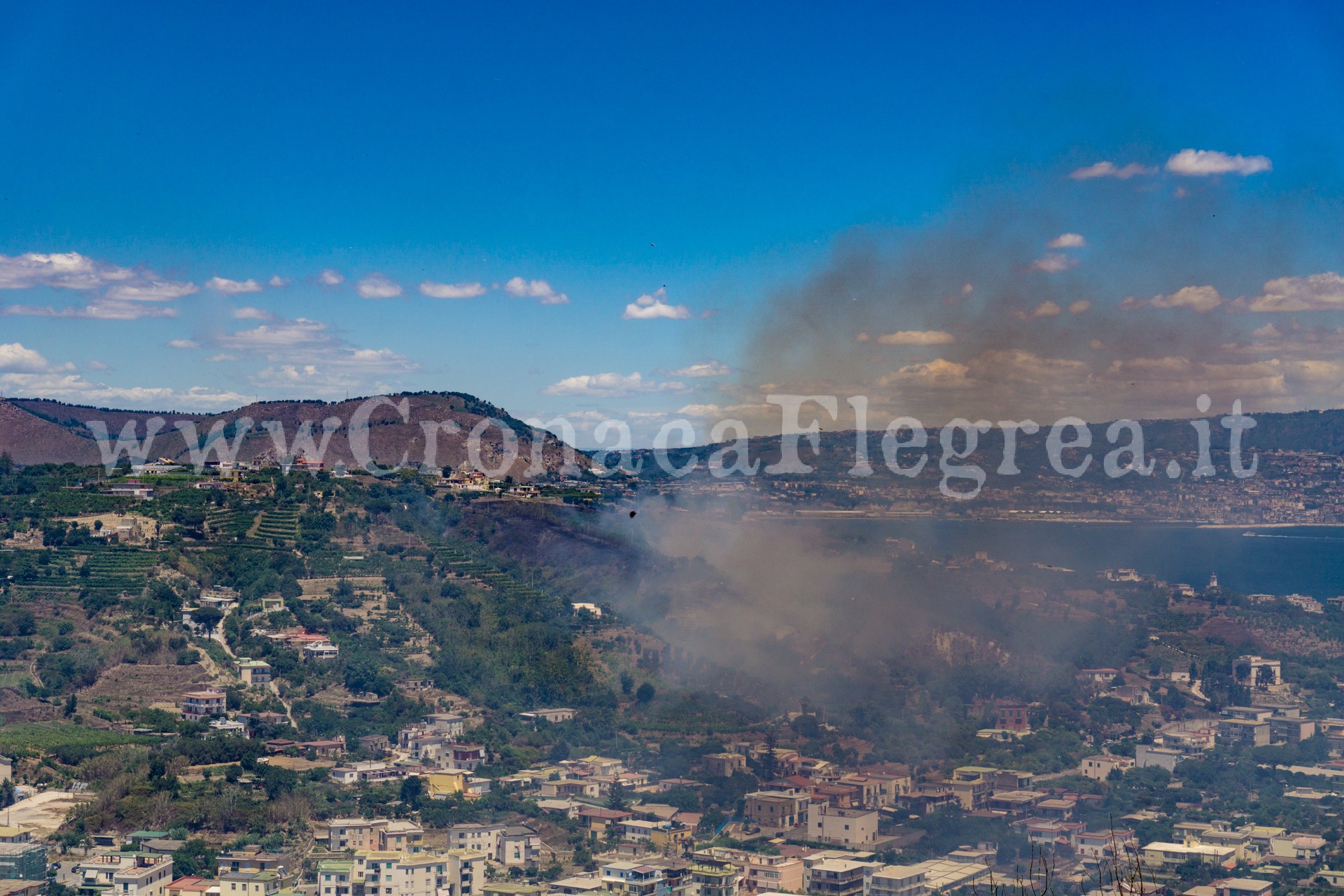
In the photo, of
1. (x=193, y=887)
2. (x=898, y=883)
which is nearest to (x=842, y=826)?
(x=898, y=883)

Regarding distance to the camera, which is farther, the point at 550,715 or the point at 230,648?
the point at 230,648

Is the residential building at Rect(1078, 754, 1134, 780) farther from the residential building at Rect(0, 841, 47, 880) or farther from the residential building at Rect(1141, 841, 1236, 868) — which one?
the residential building at Rect(0, 841, 47, 880)

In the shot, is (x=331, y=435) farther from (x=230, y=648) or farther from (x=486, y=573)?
(x=230, y=648)

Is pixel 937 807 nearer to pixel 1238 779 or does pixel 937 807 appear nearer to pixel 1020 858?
pixel 1020 858

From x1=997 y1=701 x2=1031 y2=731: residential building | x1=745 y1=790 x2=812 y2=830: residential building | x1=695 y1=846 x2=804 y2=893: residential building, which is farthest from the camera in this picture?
x1=997 y1=701 x2=1031 y2=731: residential building

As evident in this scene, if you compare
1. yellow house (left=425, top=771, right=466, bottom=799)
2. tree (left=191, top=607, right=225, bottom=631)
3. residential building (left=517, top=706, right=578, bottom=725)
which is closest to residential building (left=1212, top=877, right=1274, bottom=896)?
yellow house (left=425, top=771, right=466, bottom=799)

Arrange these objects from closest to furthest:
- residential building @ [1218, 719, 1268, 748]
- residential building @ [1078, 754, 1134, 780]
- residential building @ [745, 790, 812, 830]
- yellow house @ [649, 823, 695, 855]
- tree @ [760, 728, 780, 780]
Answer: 1. yellow house @ [649, 823, 695, 855]
2. residential building @ [745, 790, 812, 830]
3. tree @ [760, 728, 780, 780]
4. residential building @ [1078, 754, 1134, 780]
5. residential building @ [1218, 719, 1268, 748]

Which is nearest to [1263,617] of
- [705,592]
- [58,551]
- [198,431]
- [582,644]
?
[705,592]
